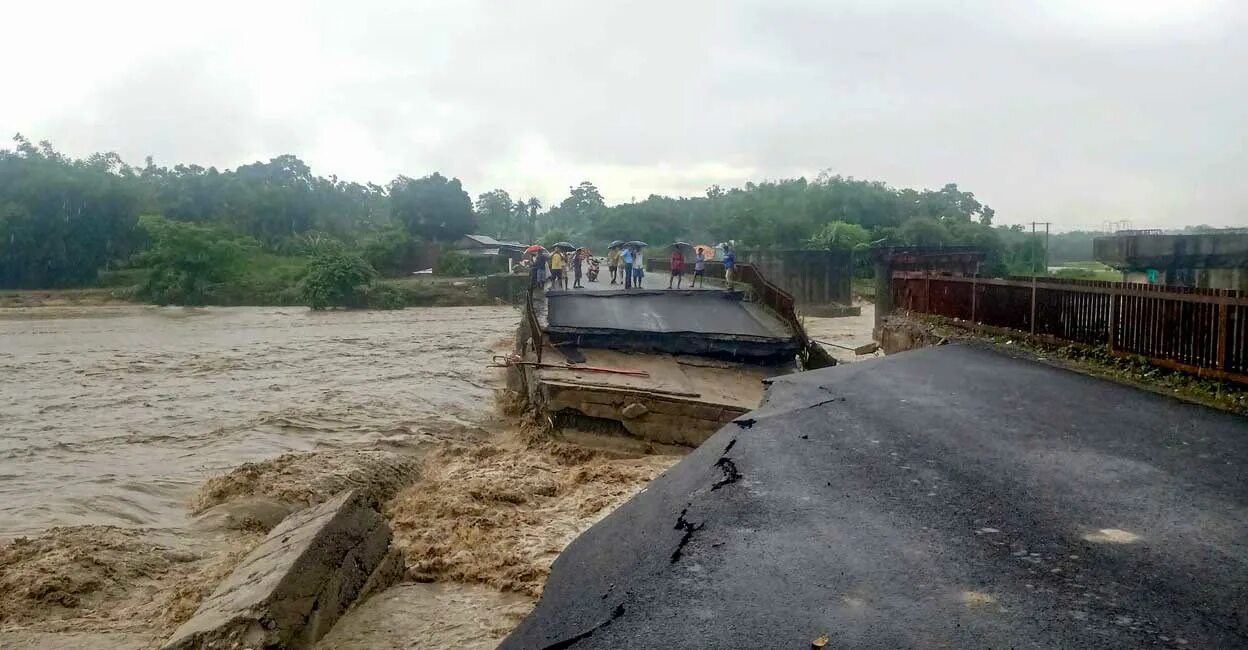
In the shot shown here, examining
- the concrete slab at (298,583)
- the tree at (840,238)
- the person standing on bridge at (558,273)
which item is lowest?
the concrete slab at (298,583)

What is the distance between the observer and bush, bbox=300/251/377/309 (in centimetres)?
4869

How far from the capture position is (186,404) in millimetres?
16609

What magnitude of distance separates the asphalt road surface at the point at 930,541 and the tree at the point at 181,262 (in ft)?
163

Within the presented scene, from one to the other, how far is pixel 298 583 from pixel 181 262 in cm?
5066

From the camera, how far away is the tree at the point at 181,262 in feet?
162

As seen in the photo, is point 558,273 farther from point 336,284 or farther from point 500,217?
point 500,217

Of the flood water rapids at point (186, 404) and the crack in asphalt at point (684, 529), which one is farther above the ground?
the crack in asphalt at point (684, 529)

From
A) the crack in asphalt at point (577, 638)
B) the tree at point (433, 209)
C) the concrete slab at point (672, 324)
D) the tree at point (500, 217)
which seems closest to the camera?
the crack in asphalt at point (577, 638)

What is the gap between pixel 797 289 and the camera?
3903 centimetres

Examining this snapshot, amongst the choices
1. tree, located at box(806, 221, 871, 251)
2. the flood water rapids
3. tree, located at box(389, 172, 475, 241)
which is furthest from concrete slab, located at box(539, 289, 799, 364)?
tree, located at box(389, 172, 475, 241)

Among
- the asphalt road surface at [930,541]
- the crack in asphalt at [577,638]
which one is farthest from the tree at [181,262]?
the crack in asphalt at [577,638]

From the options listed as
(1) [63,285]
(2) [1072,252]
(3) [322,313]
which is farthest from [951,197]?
(1) [63,285]

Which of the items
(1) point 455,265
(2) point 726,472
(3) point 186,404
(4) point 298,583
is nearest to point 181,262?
(1) point 455,265

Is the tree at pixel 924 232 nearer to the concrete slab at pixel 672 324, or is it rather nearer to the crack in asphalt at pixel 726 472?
the concrete slab at pixel 672 324
